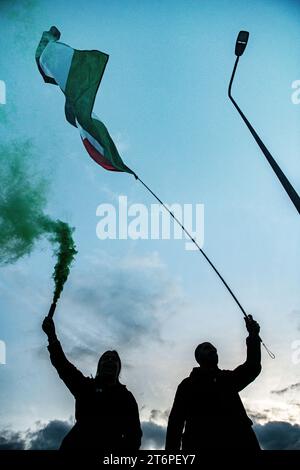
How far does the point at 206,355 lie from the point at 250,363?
539 mm

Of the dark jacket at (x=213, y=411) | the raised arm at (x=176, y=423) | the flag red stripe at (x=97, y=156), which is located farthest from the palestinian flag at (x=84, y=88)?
the raised arm at (x=176, y=423)

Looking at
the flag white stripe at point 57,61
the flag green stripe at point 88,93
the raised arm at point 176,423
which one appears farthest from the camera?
the flag white stripe at point 57,61

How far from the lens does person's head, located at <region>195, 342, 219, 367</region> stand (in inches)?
163

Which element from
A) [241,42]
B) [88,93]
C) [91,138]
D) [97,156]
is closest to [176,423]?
[241,42]

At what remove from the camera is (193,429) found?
375cm

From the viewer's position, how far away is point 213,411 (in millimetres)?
3787

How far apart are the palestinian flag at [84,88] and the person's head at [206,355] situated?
159 inches

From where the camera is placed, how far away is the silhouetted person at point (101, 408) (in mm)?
3850

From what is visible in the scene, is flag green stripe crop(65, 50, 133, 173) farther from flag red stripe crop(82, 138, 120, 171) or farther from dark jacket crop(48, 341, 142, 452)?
dark jacket crop(48, 341, 142, 452)

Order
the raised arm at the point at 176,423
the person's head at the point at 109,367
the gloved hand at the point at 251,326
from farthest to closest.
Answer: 1. the gloved hand at the point at 251,326
2. the person's head at the point at 109,367
3. the raised arm at the point at 176,423

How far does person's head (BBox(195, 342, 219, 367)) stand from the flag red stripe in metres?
4.64

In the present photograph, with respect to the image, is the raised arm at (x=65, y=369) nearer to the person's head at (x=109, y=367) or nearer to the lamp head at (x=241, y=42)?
the person's head at (x=109, y=367)
